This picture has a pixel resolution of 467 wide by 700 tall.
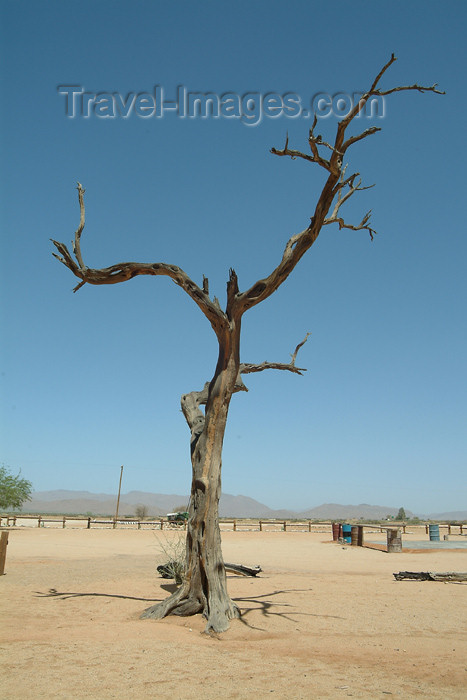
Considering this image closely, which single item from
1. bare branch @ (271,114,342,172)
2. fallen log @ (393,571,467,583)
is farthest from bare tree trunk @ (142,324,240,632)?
fallen log @ (393,571,467,583)

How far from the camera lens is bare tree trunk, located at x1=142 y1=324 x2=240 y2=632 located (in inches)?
350

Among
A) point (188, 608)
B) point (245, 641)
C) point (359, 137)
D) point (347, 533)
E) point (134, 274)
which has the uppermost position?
point (359, 137)

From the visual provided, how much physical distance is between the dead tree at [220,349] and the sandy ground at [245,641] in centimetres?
41

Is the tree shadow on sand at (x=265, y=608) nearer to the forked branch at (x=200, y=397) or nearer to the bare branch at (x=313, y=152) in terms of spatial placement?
the forked branch at (x=200, y=397)

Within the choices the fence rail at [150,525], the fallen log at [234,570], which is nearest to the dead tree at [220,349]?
the fallen log at [234,570]

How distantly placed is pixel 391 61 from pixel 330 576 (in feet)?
42.3

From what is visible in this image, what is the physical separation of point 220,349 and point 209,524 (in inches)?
116

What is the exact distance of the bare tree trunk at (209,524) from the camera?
8898 millimetres

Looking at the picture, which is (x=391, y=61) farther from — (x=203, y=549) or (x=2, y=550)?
(x=2, y=550)

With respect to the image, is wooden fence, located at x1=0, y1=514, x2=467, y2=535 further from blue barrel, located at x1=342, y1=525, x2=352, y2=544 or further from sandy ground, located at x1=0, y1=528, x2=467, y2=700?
sandy ground, located at x1=0, y1=528, x2=467, y2=700

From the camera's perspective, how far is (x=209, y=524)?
9102 mm

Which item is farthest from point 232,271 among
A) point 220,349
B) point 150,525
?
point 150,525

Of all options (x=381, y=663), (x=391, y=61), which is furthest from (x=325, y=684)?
(x=391, y=61)

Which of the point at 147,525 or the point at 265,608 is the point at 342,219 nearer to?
the point at 265,608
